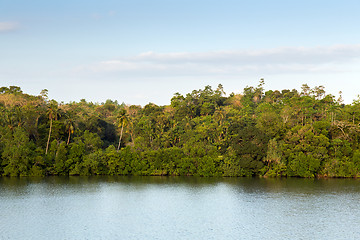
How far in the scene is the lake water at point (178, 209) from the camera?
37156mm

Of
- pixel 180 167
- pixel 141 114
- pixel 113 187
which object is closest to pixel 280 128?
pixel 180 167

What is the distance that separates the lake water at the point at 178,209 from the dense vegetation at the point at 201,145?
5498 millimetres

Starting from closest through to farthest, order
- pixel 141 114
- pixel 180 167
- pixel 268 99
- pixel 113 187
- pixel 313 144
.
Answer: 1. pixel 113 187
2. pixel 313 144
3. pixel 180 167
4. pixel 141 114
5. pixel 268 99

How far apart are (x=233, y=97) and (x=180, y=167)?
51.7 m

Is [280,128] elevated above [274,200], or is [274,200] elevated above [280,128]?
[280,128]

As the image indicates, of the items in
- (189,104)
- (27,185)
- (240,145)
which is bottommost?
(27,185)

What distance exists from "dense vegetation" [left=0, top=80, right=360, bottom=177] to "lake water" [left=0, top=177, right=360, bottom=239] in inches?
216

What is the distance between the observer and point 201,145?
8312cm

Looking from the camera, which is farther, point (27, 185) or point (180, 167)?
point (180, 167)

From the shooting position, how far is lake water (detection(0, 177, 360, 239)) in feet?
Result: 122

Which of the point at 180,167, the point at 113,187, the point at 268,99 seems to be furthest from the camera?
the point at 268,99

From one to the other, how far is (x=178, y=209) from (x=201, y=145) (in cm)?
3576

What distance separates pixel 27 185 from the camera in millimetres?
64875

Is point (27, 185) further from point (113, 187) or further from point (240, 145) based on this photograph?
point (240, 145)
